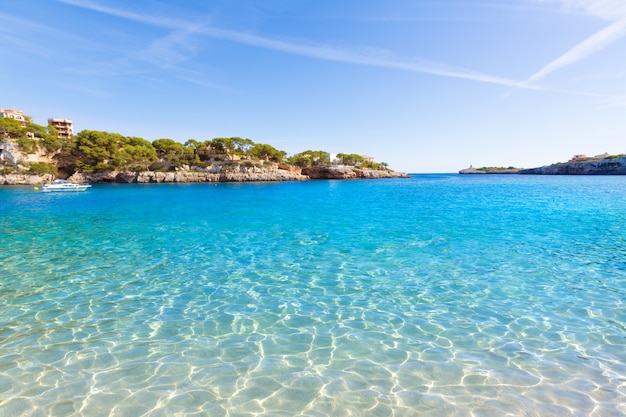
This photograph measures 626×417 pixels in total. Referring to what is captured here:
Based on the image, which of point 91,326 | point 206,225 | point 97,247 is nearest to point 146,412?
point 91,326

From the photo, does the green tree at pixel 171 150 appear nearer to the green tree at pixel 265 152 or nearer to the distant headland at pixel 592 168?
the green tree at pixel 265 152

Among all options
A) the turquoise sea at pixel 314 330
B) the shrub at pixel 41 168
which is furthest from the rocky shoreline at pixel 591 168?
the shrub at pixel 41 168

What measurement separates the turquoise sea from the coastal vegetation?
66.5 meters

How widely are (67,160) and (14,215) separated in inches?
2352

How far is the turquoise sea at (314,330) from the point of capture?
3736 millimetres

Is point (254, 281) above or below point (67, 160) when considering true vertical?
below

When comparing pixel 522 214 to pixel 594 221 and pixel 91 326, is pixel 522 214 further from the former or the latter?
pixel 91 326

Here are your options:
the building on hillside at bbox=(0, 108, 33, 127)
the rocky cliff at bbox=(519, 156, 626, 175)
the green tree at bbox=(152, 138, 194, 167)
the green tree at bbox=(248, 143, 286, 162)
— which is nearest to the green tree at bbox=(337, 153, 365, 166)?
the green tree at bbox=(248, 143, 286, 162)

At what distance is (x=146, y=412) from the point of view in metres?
3.51

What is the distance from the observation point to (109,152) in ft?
226

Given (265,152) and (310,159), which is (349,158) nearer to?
(310,159)

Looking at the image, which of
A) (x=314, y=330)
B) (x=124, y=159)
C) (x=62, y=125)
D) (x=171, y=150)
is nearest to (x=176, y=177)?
(x=124, y=159)

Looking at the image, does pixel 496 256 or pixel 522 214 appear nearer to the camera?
pixel 496 256

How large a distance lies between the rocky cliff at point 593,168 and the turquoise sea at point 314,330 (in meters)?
132
